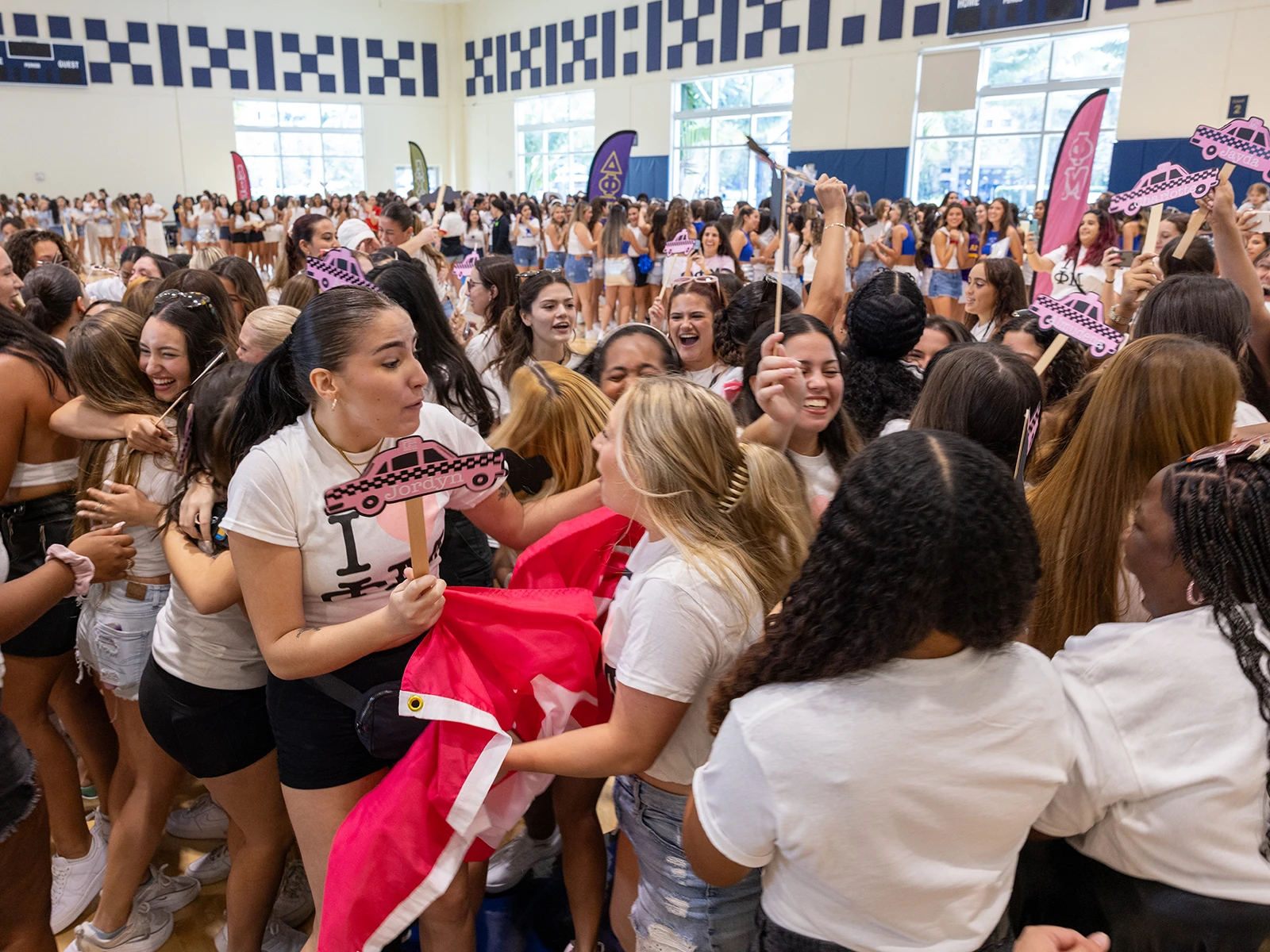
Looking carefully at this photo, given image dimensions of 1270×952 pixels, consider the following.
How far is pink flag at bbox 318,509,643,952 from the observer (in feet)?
4.64

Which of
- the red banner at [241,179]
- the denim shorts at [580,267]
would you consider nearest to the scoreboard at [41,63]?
the red banner at [241,179]

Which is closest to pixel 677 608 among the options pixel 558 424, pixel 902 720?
pixel 902 720

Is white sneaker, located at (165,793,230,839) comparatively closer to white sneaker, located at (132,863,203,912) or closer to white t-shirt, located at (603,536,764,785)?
white sneaker, located at (132,863,203,912)

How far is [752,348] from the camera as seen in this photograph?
2.46 meters

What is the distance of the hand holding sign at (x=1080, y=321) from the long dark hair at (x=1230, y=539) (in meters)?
1.08

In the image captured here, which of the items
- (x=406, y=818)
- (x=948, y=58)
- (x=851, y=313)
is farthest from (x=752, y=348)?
(x=948, y=58)

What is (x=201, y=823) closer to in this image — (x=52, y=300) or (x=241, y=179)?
(x=52, y=300)

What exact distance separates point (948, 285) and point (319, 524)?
7.71m

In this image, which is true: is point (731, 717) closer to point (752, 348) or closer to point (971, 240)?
point (752, 348)

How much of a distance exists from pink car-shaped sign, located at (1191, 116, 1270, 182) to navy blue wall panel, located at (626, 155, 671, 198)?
52.0 ft

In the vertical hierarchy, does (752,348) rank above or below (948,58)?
below

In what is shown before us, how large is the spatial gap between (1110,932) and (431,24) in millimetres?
26817

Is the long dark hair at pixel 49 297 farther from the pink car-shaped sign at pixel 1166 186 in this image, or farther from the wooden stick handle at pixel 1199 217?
the wooden stick handle at pixel 1199 217

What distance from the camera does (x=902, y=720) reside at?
963 millimetres
